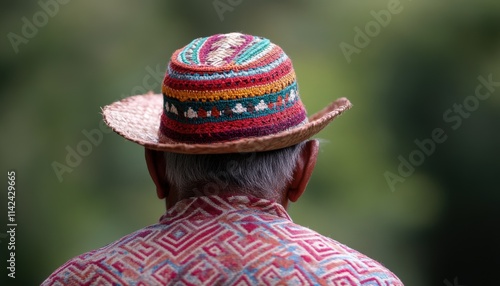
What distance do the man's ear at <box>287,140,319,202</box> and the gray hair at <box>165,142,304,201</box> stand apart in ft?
0.14

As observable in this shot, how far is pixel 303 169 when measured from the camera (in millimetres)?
2412

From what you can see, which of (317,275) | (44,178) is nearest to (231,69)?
(317,275)

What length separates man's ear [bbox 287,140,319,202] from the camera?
2.41m

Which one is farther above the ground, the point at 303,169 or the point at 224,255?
the point at 303,169

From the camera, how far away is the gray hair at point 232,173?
2309 mm

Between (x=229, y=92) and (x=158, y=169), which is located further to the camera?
(x=158, y=169)

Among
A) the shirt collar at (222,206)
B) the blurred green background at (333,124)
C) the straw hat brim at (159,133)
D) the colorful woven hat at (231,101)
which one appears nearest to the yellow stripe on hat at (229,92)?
the colorful woven hat at (231,101)

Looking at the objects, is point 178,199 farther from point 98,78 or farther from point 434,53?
point 434,53
